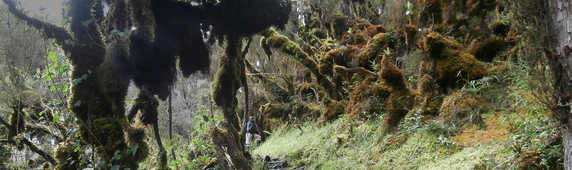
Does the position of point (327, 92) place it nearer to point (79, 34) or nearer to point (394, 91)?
point (394, 91)

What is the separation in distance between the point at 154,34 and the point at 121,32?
21.0 inches

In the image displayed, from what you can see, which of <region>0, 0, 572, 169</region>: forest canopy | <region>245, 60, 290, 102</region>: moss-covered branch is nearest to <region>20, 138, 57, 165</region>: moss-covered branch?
<region>0, 0, 572, 169</region>: forest canopy

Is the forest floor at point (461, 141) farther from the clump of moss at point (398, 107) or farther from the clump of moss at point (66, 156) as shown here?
the clump of moss at point (66, 156)

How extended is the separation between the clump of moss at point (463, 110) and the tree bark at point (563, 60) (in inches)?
106

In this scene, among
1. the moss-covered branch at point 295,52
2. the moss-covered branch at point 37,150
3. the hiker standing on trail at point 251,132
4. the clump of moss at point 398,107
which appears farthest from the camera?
the hiker standing on trail at point 251,132

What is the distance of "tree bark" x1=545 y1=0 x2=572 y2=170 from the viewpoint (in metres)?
2.34

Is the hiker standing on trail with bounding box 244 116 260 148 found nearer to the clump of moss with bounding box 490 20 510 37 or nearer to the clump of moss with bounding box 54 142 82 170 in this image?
the clump of moss with bounding box 54 142 82 170

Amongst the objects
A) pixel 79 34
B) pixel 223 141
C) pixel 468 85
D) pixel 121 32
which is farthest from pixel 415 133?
pixel 79 34

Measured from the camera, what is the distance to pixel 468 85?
20.0ft

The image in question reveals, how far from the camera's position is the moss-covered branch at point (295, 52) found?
1079 centimetres

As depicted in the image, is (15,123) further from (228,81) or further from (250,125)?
(250,125)

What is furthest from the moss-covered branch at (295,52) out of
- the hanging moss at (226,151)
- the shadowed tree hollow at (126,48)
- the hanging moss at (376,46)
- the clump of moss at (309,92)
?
the hanging moss at (226,151)

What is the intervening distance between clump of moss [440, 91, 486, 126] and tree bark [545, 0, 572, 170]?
269 cm

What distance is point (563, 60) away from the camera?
7.82 ft
